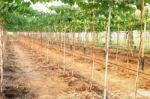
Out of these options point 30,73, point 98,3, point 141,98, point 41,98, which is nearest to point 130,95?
point 141,98

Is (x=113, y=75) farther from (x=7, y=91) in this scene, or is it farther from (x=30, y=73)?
(x=7, y=91)

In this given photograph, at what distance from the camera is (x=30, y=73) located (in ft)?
62.3

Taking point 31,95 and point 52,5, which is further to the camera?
point 52,5

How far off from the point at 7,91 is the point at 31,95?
1228 millimetres

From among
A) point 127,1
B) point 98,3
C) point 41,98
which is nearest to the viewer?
point 127,1

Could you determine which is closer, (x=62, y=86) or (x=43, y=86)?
(x=62, y=86)

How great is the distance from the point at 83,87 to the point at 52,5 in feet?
31.6

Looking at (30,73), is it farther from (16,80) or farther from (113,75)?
(113,75)

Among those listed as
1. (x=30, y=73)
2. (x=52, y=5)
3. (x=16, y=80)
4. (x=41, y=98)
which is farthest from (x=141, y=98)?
(x=52, y=5)

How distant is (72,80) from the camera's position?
1584 cm

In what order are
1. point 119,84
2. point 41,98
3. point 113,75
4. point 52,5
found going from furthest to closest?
point 52,5
point 113,75
point 119,84
point 41,98

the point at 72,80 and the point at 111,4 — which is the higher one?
the point at 111,4

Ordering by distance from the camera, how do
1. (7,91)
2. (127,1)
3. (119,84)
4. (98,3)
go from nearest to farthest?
(127,1) → (98,3) → (7,91) → (119,84)

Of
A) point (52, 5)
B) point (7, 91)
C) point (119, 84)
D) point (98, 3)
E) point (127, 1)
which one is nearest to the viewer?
point (127, 1)
